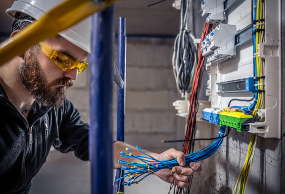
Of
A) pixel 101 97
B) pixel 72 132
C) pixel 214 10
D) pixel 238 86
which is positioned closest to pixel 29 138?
pixel 72 132

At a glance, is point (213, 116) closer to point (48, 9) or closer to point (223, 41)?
point (223, 41)

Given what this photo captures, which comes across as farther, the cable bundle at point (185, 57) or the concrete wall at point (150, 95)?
the concrete wall at point (150, 95)

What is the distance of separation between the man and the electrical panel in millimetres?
277

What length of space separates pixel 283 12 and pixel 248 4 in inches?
8.0

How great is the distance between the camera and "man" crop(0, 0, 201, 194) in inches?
30.0

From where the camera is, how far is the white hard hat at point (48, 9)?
755 millimetres

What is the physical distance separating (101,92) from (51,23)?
10 cm

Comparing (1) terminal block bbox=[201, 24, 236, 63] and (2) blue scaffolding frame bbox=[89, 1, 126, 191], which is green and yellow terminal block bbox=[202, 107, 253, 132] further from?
(2) blue scaffolding frame bbox=[89, 1, 126, 191]

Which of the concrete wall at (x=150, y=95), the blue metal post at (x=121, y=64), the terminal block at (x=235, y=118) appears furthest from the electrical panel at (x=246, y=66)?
the concrete wall at (x=150, y=95)

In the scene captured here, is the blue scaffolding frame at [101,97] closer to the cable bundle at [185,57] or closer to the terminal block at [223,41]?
the terminal block at [223,41]

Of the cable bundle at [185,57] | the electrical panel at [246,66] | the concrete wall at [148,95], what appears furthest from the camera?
the concrete wall at [148,95]

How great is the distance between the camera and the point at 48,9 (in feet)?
2.51

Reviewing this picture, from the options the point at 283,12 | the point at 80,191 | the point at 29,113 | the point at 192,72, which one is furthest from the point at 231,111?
the point at 80,191

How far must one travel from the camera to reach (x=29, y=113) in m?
1.04
